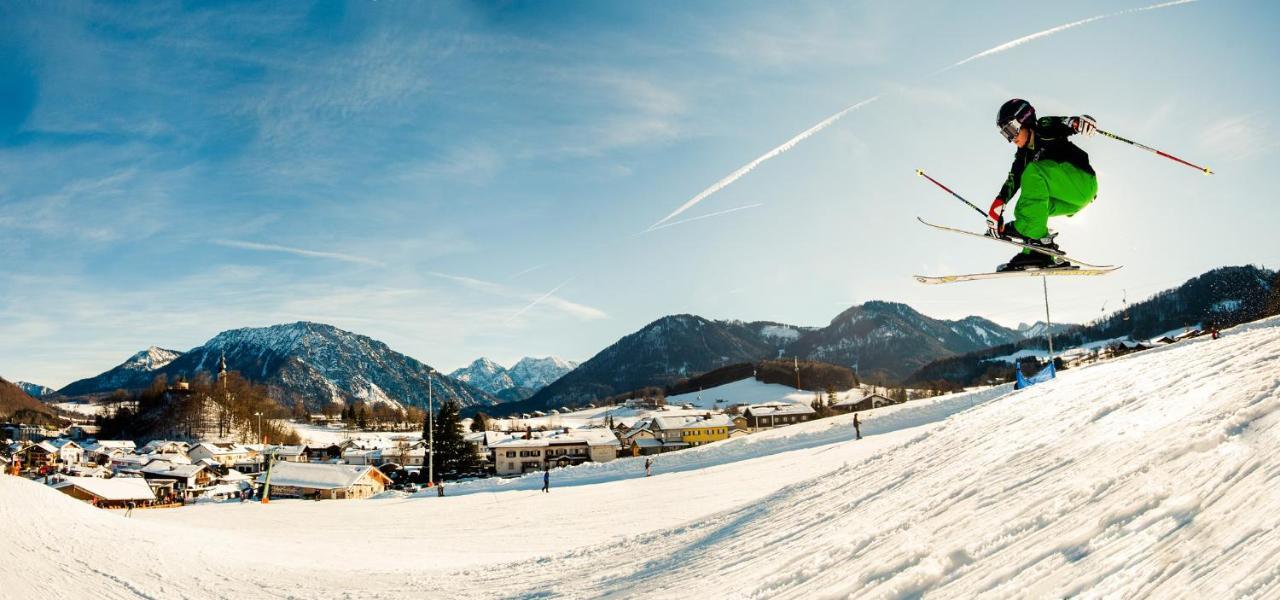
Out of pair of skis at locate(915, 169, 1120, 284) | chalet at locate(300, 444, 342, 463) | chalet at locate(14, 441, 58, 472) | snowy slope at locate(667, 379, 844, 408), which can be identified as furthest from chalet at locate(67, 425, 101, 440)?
pair of skis at locate(915, 169, 1120, 284)

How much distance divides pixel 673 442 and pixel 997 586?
7447 cm

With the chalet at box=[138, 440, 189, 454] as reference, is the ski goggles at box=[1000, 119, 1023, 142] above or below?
above

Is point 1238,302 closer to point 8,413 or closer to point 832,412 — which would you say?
point 832,412

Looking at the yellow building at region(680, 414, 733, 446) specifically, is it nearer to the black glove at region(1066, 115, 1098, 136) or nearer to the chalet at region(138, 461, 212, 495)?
the chalet at region(138, 461, 212, 495)

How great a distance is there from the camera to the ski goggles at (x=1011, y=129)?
6973 mm

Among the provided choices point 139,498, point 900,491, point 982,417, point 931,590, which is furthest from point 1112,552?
point 139,498

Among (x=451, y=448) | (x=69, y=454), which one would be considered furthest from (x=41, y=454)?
(x=451, y=448)

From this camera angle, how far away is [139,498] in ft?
154

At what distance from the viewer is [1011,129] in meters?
7.03

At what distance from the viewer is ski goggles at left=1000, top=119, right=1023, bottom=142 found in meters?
6.97

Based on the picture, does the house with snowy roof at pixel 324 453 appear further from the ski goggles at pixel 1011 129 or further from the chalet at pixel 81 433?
the ski goggles at pixel 1011 129

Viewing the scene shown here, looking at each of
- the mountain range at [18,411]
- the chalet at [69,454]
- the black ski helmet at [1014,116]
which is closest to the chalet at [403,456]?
the chalet at [69,454]

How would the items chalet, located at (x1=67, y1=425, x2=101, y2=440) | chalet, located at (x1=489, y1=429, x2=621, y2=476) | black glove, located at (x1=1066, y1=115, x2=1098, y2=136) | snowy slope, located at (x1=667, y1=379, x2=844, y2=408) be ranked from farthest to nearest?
snowy slope, located at (x1=667, y1=379, x2=844, y2=408)
chalet, located at (x1=67, y1=425, x2=101, y2=440)
chalet, located at (x1=489, y1=429, x2=621, y2=476)
black glove, located at (x1=1066, y1=115, x2=1098, y2=136)

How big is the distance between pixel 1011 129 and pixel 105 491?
5854cm
